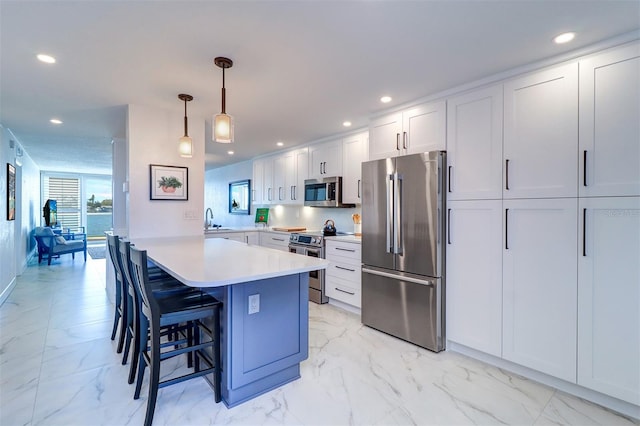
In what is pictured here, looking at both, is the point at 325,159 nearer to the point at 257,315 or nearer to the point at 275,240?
the point at 275,240

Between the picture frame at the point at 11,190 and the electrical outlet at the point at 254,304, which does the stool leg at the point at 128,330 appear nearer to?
the electrical outlet at the point at 254,304

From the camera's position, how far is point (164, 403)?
78.3 inches

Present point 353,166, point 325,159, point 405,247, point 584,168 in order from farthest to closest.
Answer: point 325,159
point 353,166
point 405,247
point 584,168

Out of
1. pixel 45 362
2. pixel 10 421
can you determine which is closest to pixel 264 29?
pixel 10 421

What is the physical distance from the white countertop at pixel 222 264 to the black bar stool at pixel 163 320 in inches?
6.4

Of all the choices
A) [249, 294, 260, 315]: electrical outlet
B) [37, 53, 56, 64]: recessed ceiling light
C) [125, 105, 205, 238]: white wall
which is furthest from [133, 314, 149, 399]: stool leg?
[37, 53, 56, 64]: recessed ceiling light

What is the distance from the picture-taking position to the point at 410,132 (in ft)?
10.2

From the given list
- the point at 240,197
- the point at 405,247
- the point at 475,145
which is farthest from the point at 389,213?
the point at 240,197

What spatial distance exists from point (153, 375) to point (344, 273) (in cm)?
241

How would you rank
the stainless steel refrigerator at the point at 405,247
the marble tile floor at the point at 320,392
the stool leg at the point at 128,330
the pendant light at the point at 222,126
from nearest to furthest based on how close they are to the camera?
the marble tile floor at the point at 320,392 → the pendant light at the point at 222,126 → the stool leg at the point at 128,330 → the stainless steel refrigerator at the point at 405,247

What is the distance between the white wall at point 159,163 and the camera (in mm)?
3316

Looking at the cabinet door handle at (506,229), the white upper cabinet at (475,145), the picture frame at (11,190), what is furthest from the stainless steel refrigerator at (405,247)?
the picture frame at (11,190)

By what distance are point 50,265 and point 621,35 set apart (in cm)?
940

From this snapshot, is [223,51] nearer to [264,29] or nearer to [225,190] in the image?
[264,29]
